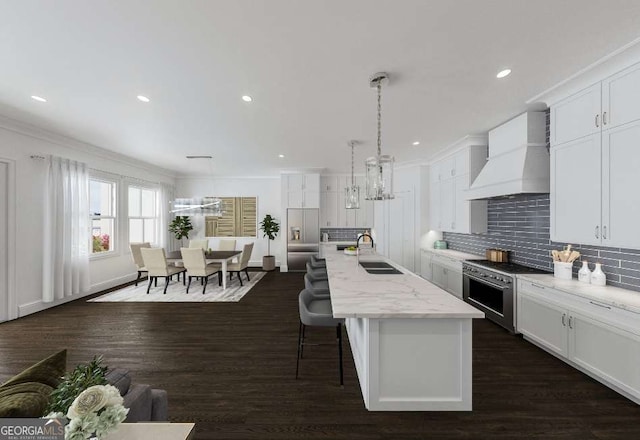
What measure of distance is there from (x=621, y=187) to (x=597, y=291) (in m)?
0.94

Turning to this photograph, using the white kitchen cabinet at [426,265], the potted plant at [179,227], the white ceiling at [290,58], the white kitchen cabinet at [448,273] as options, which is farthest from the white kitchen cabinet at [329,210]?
the potted plant at [179,227]

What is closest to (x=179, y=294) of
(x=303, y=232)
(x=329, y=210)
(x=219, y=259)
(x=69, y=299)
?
(x=219, y=259)

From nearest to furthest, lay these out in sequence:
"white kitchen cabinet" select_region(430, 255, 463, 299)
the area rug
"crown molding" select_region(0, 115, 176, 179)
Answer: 1. "crown molding" select_region(0, 115, 176, 179)
2. "white kitchen cabinet" select_region(430, 255, 463, 299)
3. the area rug

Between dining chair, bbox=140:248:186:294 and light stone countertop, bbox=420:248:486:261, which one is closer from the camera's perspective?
light stone countertop, bbox=420:248:486:261

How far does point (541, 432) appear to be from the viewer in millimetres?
1875

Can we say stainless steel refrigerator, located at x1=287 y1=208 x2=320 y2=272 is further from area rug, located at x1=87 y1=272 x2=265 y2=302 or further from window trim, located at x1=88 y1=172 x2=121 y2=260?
window trim, located at x1=88 y1=172 x2=121 y2=260

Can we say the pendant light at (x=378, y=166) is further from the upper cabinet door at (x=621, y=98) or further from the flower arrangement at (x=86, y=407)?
the flower arrangement at (x=86, y=407)

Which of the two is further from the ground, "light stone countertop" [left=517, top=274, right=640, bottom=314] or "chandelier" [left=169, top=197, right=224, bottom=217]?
"chandelier" [left=169, top=197, right=224, bottom=217]

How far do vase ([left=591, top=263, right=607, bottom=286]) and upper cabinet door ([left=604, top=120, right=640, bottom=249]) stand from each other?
1.19 ft

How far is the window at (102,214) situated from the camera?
555 centimetres

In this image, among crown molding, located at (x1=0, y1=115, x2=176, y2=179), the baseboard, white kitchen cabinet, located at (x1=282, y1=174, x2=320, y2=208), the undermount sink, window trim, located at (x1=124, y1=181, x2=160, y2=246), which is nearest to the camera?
the undermount sink

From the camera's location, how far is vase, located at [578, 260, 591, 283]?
2.78 m

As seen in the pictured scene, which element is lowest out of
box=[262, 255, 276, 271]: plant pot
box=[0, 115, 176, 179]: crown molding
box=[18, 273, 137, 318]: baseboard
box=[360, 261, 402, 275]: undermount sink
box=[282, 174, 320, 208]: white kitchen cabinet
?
box=[18, 273, 137, 318]: baseboard

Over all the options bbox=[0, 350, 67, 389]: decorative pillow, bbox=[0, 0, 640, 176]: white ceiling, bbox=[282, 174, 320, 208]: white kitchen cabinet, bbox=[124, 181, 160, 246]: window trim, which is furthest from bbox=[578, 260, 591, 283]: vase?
bbox=[124, 181, 160, 246]: window trim
